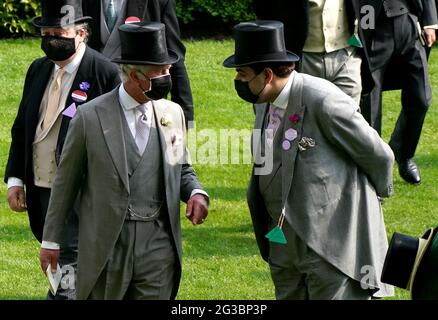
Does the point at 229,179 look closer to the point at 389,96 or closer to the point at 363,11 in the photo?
the point at 363,11

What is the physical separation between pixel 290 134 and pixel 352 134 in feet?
1.11

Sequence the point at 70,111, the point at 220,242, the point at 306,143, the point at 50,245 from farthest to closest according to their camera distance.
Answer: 1. the point at 220,242
2. the point at 70,111
3. the point at 50,245
4. the point at 306,143

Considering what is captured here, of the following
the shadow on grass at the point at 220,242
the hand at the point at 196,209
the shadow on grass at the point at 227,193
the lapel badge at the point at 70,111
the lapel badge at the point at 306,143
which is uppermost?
the lapel badge at the point at 306,143

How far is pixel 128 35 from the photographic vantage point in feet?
23.7

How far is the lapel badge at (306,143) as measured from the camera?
6992mm

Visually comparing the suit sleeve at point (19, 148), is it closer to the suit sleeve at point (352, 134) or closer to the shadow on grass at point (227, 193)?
the suit sleeve at point (352, 134)

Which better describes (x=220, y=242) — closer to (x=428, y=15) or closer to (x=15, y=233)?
(x=15, y=233)

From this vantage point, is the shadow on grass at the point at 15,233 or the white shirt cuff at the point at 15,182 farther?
the shadow on grass at the point at 15,233

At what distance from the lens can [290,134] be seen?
7047 mm

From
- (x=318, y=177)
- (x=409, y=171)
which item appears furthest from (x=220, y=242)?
(x=318, y=177)

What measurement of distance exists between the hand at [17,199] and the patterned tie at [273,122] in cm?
179

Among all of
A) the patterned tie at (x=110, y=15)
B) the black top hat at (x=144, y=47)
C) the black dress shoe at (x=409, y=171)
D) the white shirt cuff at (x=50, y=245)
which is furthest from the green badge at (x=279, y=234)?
the black dress shoe at (x=409, y=171)

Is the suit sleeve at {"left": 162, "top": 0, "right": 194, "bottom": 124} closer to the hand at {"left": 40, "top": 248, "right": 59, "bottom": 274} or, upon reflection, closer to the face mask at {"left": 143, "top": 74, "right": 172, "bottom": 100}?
the face mask at {"left": 143, "top": 74, "right": 172, "bottom": 100}

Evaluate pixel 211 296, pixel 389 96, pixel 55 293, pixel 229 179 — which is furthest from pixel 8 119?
pixel 55 293
